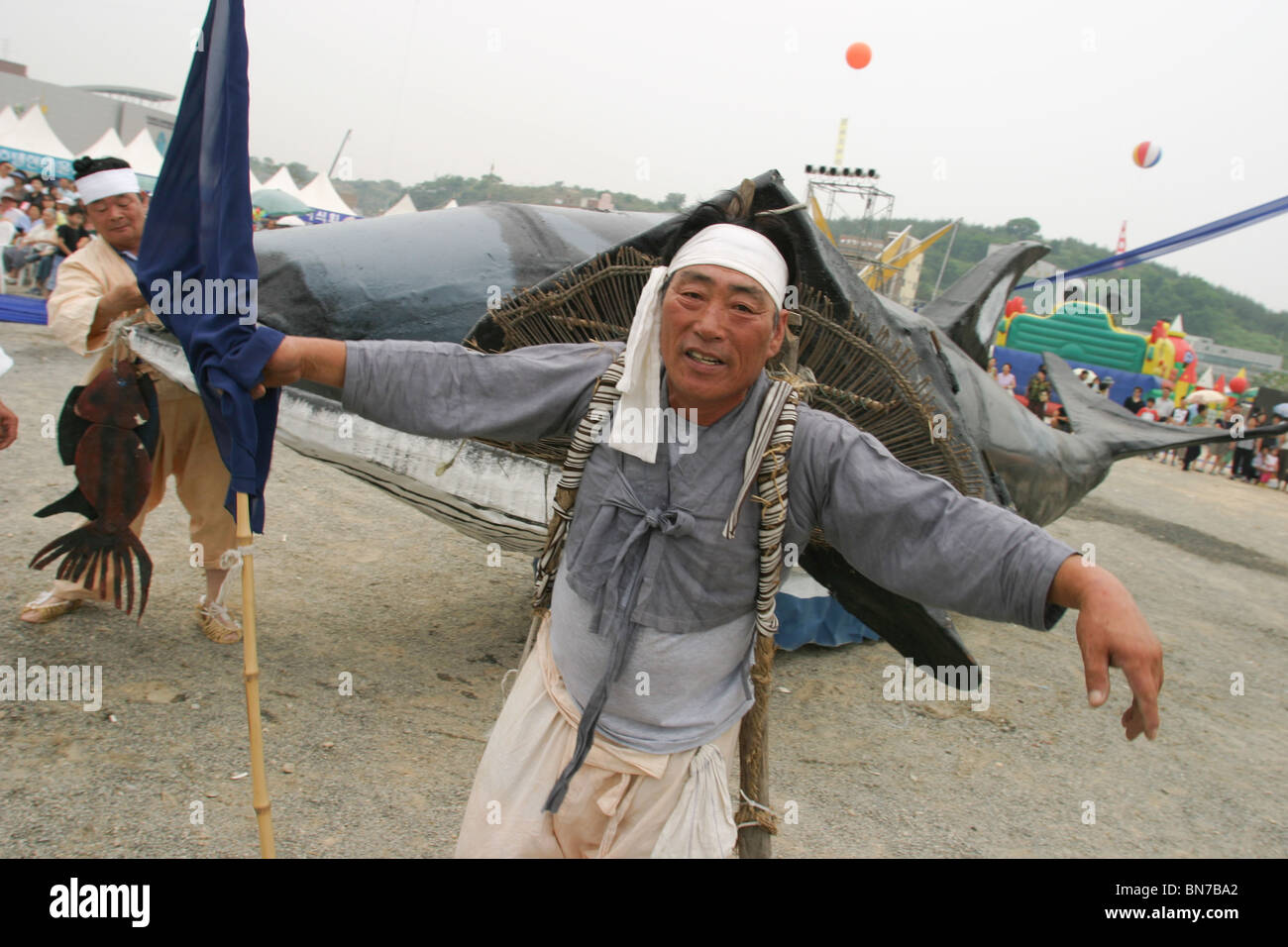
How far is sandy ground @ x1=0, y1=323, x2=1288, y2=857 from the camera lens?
2.79 meters

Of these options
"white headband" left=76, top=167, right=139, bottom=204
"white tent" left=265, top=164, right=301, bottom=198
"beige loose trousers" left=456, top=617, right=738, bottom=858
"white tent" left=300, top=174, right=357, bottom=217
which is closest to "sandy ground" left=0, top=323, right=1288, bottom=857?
"beige loose trousers" left=456, top=617, right=738, bottom=858

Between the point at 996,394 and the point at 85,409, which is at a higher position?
the point at 996,394

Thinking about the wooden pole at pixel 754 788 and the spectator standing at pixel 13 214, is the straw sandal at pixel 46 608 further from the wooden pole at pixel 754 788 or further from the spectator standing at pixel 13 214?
the spectator standing at pixel 13 214

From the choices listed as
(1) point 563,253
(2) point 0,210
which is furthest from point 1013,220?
(1) point 563,253

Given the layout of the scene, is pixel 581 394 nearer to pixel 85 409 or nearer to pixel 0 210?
pixel 85 409

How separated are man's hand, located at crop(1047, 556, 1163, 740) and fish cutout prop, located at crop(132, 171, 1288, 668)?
20.7 inches

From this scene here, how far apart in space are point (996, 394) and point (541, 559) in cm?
316

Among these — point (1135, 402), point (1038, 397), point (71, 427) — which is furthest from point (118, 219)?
point (1135, 402)

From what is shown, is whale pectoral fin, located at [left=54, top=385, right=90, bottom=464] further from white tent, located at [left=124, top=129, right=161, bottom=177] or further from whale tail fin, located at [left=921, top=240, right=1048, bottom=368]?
white tent, located at [left=124, top=129, right=161, bottom=177]

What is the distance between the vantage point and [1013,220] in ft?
185

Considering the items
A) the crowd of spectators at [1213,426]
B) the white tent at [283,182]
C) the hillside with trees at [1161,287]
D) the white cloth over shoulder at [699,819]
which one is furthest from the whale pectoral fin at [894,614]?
the hillside with trees at [1161,287]

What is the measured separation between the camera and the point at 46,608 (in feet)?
12.2

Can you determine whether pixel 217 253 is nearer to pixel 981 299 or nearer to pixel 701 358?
pixel 701 358

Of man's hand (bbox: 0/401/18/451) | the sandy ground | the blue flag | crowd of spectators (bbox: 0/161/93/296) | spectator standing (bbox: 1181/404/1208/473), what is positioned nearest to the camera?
the blue flag
